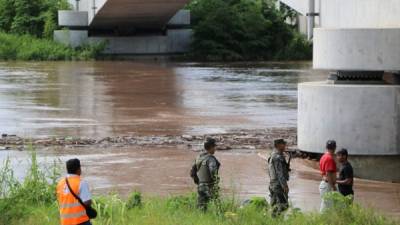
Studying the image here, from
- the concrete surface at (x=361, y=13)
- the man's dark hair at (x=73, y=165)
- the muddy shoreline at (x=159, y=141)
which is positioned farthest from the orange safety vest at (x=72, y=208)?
the muddy shoreline at (x=159, y=141)

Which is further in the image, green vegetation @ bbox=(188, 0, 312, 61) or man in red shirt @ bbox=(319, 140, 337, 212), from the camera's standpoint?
green vegetation @ bbox=(188, 0, 312, 61)

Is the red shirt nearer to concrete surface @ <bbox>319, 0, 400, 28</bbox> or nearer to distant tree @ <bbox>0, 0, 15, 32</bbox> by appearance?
concrete surface @ <bbox>319, 0, 400, 28</bbox>

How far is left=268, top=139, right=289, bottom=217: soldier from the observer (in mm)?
11453

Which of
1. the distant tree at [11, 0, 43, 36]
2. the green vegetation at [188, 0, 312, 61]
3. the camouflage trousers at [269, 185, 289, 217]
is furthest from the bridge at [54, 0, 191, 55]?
the camouflage trousers at [269, 185, 289, 217]

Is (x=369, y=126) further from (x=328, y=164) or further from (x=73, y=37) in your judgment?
(x=73, y=37)

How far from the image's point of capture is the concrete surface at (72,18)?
48.7 meters

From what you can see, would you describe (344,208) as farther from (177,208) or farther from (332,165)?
(177,208)

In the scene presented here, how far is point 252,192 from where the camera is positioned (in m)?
14.4

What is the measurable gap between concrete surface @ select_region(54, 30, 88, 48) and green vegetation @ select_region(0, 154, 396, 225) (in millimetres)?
37109

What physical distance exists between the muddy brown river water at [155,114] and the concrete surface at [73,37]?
4.55 metres

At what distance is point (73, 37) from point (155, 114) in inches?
1004

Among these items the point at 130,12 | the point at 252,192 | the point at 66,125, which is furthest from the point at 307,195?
the point at 130,12

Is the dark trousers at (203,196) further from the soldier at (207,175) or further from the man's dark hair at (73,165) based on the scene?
the man's dark hair at (73,165)

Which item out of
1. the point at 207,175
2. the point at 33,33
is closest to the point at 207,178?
the point at 207,175
